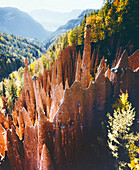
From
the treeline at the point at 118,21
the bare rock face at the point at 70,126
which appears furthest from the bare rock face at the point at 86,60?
the treeline at the point at 118,21

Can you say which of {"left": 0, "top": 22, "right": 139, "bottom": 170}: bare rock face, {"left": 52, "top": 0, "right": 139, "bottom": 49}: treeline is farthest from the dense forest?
{"left": 52, "top": 0, "right": 139, "bottom": 49}: treeline

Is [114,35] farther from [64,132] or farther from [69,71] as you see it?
[64,132]

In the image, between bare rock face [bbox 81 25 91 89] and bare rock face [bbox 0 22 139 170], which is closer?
bare rock face [bbox 0 22 139 170]

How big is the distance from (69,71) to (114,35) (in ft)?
31.2

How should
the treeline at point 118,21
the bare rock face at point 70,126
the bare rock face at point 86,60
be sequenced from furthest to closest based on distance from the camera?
1. the treeline at point 118,21
2. the bare rock face at point 86,60
3. the bare rock face at point 70,126

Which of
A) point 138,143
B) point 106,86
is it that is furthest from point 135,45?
point 138,143

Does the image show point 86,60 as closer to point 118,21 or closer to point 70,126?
Answer: point 70,126

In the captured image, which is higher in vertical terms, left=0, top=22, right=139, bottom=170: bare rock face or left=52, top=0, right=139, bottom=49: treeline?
left=52, top=0, right=139, bottom=49: treeline

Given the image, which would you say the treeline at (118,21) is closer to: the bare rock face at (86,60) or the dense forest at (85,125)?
the dense forest at (85,125)

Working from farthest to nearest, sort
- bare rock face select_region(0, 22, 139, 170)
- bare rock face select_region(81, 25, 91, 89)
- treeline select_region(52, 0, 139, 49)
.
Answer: treeline select_region(52, 0, 139, 49) < bare rock face select_region(81, 25, 91, 89) < bare rock face select_region(0, 22, 139, 170)

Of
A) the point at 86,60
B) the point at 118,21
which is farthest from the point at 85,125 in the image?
the point at 118,21

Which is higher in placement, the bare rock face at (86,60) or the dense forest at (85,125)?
the bare rock face at (86,60)

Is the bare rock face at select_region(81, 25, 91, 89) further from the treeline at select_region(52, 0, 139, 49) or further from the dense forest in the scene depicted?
the treeline at select_region(52, 0, 139, 49)

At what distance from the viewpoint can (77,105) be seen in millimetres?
8234
